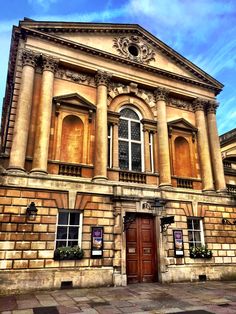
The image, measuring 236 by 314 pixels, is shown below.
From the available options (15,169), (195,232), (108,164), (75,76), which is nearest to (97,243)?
(108,164)

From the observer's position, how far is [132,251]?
13375mm

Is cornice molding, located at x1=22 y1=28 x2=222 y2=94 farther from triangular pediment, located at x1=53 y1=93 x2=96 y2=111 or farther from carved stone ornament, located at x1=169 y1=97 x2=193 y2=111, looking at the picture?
triangular pediment, located at x1=53 y1=93 x2=96 y2=111

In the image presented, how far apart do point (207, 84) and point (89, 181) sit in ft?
38.0

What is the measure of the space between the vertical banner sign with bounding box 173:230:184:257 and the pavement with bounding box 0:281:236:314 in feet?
7.43

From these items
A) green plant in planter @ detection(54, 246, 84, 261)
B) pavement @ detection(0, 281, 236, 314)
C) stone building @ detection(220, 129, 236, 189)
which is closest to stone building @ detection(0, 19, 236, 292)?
green plant in planter @ detection(54, 246, 84, 261)

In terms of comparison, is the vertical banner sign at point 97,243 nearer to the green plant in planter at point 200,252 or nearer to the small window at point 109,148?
the small window at point 109,148

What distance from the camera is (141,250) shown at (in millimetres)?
13609

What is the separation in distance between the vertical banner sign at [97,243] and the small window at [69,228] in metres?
0.65

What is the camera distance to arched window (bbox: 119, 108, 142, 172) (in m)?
15.6

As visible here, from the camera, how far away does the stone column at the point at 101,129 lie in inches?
545

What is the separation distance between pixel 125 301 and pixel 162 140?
9493mm

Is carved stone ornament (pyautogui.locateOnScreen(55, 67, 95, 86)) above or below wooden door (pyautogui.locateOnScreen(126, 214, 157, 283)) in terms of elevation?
above

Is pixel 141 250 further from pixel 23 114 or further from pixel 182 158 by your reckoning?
pixel 23 114

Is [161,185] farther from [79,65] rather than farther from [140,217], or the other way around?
[79,65]
